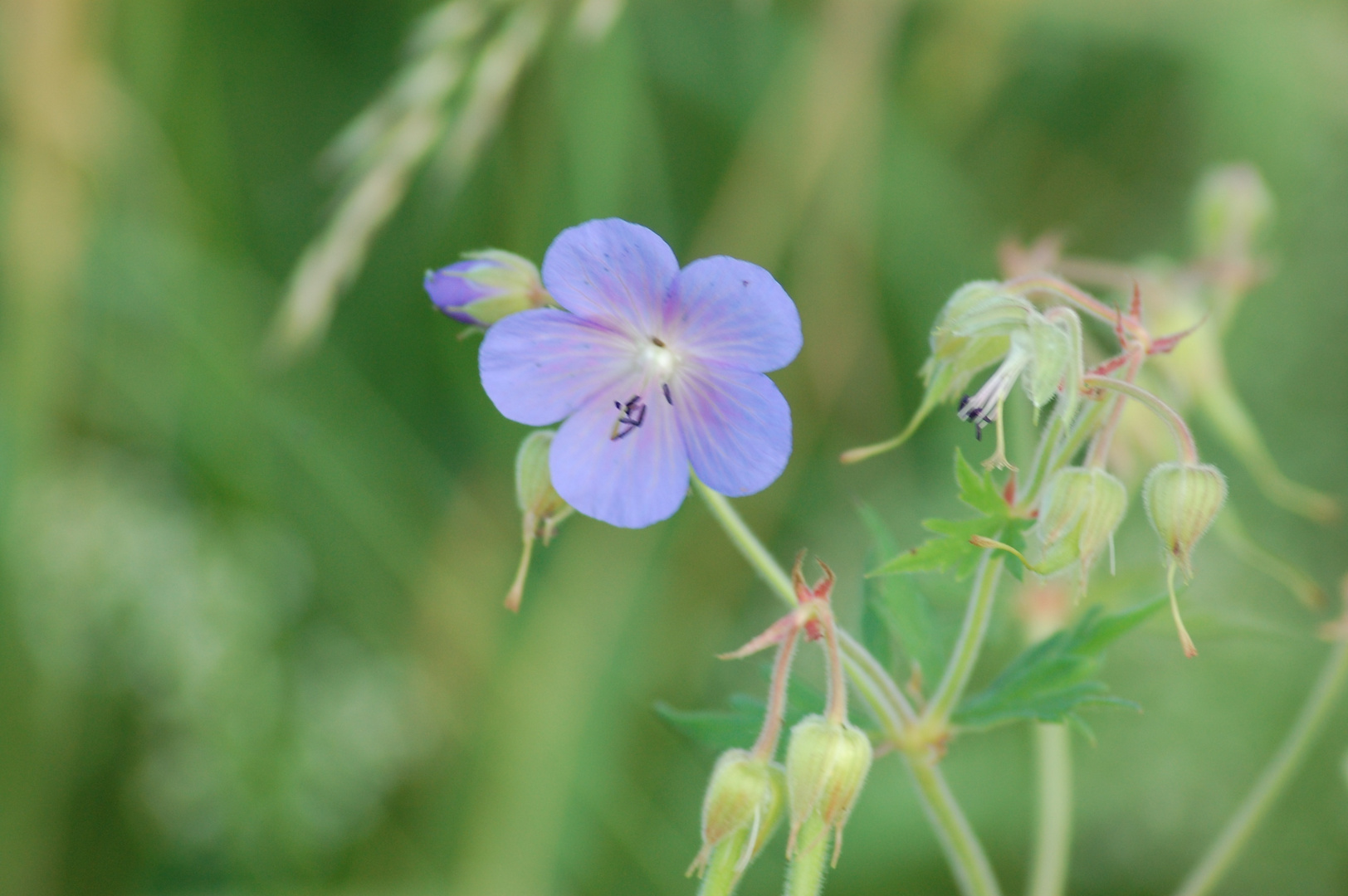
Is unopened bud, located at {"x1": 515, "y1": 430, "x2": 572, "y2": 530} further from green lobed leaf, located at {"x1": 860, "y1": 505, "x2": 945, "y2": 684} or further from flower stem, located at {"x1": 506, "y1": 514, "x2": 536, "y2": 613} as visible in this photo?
green lobed leaf, located at {"x1": 860, "y1": 505, "x2": 945, "y2": 684}

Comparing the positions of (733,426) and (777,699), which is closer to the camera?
(777,699)

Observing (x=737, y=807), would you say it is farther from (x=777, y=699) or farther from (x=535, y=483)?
(x=535, y=483)

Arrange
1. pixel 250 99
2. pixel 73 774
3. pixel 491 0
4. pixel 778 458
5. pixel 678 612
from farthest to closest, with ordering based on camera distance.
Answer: pixel 250 99
pixel 678 612
pixel 73 774
pixel 491 0
pixel 778 458

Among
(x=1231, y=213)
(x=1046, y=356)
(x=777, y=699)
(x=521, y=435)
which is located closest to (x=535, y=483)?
(x=777, y=699)

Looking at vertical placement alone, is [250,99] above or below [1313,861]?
above

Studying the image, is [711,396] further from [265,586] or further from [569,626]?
[265,586]

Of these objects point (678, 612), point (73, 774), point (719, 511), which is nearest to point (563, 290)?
point (719, 511)
